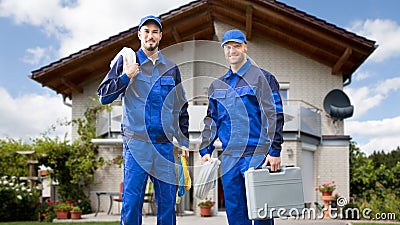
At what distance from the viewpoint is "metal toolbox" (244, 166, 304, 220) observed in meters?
4.23

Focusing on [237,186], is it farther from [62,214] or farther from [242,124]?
[62,214]

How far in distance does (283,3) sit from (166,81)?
11.3 metres

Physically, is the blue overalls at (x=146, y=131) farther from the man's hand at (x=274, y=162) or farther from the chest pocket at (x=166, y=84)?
the man's hand at (x=274, y=162)

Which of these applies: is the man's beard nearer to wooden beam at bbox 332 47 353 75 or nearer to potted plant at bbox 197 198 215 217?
potted plant at bbox 197 198 215 217

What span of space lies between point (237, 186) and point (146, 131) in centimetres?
85

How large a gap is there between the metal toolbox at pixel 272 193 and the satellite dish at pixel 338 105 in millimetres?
11158

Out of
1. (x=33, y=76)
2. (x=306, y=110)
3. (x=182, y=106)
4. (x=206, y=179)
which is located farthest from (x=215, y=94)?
(x=33, y=76)

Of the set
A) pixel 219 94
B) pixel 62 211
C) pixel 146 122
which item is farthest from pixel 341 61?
pixel 146 122

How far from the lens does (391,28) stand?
1544 cm

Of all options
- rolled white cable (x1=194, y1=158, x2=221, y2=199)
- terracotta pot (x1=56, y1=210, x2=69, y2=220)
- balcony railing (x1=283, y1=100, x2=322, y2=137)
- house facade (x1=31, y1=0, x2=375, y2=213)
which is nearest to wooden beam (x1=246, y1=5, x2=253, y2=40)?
house facade (x1=31, y1=0, x2=375, y2=213)

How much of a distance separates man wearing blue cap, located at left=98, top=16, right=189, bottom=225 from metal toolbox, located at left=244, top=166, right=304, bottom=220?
0.59 m

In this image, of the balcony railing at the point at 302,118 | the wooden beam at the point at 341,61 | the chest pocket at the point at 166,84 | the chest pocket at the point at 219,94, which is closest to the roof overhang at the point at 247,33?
the wooden beam at the point at 341,61

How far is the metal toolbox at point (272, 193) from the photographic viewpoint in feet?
13.9

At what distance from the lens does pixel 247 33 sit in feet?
52.9
